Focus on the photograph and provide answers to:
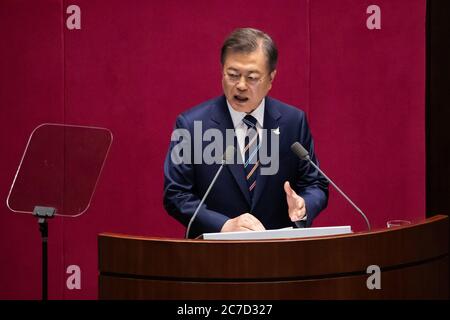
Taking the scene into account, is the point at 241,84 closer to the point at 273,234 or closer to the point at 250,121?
the point at 250,121

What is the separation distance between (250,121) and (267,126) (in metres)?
0.11

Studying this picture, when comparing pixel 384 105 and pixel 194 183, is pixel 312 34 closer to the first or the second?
pixel 384 105

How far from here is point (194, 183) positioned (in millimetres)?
3414

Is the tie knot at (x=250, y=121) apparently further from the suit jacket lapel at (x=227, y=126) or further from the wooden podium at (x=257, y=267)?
the wooden podium at (x=257, y=267)

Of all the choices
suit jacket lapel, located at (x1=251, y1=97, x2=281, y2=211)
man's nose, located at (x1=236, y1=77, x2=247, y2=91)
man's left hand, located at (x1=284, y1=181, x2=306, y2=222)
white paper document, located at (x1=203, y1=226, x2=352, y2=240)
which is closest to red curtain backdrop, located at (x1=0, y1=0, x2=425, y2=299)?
suit jacket lapel, located at (x1=251, y1=97, x2=281, y2=211)

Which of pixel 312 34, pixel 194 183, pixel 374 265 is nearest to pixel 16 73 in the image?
pixel 194 183

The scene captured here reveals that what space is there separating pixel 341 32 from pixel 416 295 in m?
1.69

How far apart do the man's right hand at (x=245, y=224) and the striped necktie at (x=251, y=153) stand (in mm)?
494

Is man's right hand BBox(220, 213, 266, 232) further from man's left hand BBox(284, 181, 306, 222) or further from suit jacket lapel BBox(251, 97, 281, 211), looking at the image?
suit jacket lapel BBox(251, 97, 281, 211)

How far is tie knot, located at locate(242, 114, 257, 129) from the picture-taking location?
3.47 metres

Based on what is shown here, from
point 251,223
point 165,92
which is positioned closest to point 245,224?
point 251,223

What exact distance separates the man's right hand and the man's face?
711 millimetres

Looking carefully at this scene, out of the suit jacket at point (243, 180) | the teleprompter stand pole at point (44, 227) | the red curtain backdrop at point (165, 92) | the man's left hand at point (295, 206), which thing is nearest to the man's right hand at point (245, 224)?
the man's left hand at point (295, 206)

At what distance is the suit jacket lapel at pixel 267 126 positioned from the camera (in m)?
3.45
